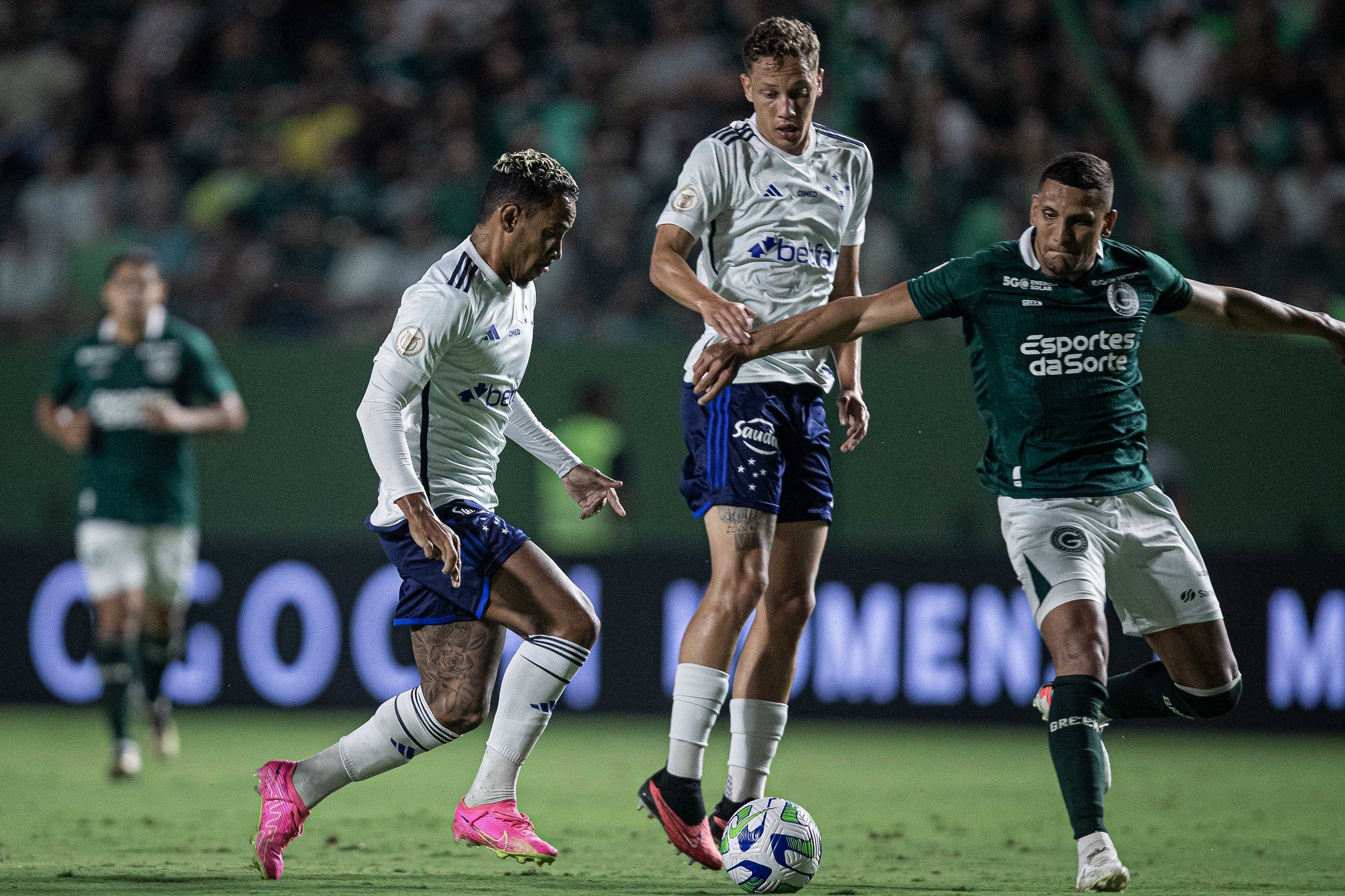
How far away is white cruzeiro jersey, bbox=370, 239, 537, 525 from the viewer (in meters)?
4.47

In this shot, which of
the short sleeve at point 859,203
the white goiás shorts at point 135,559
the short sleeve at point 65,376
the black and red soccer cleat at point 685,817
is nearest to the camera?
the black and red soccer cleat at point 685,817

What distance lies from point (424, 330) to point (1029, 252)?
1763mm

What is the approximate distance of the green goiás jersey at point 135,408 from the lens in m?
8.02

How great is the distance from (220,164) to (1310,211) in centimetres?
713

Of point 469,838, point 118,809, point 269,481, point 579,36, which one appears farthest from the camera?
point 579,36

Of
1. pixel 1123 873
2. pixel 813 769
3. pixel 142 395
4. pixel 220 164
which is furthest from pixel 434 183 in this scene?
pixel 1123 873

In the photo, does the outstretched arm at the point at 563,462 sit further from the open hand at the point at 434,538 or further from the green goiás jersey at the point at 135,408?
the green goiás jersey at the point at 135,408

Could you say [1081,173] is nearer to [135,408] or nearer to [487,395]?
[487,395]

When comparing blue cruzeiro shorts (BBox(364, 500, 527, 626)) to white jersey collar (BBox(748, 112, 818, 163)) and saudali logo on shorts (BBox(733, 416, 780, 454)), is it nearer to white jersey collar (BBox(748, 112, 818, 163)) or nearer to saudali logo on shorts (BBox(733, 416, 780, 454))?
saudali logo on shorts (BBox(733, 416, 780, 454))

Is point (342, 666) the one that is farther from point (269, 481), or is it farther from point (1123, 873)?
point (1123, 873)

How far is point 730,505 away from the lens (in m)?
4.88

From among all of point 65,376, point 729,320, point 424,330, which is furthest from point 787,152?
point 65,376

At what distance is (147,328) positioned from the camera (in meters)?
8.14

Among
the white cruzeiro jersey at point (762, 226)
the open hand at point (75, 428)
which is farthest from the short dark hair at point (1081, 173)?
the open hand at point (75, 428)
